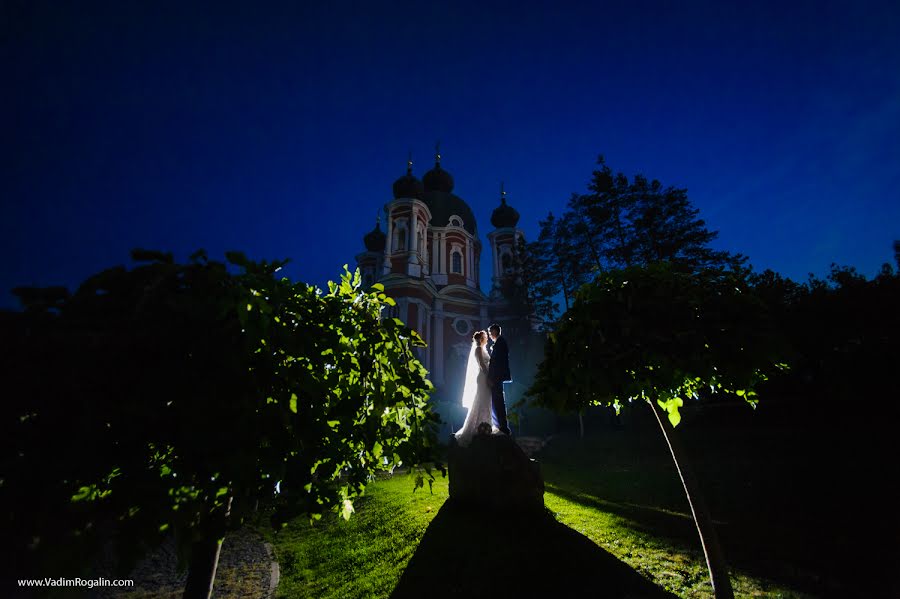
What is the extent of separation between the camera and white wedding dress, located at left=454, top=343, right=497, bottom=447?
7770 mm

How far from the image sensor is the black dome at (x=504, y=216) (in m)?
43.1

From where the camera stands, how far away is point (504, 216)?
43.0 metres

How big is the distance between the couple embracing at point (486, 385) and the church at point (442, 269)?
19.6 meters

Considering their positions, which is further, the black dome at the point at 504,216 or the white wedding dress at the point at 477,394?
the black dome at the point at 504,216

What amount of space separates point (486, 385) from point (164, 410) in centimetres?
670

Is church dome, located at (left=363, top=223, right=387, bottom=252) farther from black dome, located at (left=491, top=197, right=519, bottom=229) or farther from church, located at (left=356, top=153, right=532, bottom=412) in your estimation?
black dome, located at (left=491, top=197, right=519, bottom=229)

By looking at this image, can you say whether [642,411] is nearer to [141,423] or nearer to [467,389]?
[467,389]

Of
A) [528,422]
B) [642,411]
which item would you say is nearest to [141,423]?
[642,411]

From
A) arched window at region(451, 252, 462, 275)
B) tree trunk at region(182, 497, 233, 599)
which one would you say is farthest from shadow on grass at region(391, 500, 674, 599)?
arched window at region(451, 252, 462, 275)

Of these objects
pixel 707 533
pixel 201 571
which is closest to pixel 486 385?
pixel 707 533

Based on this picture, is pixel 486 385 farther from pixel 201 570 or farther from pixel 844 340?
pixel 844 340

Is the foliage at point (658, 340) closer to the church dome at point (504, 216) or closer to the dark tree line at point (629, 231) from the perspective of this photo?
the dark tree line at point (629, 231)

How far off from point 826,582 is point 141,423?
6.45 meters

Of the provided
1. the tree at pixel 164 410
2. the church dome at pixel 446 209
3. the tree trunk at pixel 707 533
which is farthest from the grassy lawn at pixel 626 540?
the church dome at pixel 446 209
